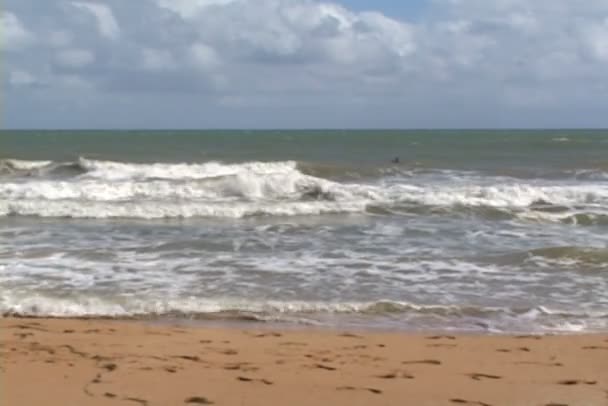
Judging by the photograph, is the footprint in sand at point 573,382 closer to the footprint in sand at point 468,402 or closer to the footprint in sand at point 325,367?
the footprint in sand at point 468,402

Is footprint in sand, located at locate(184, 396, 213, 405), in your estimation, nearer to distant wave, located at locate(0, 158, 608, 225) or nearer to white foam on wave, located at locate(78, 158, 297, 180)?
distant wave, located at locate(0, 158, 608, 225)

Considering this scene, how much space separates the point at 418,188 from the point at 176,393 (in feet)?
52.4

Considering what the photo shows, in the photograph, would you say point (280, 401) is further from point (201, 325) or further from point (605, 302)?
point (605, 302)

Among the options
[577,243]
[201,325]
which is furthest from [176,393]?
[577,243]

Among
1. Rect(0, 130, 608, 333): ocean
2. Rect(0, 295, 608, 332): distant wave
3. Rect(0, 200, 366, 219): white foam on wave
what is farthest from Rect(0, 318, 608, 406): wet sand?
Rect(0, 200, 366, 219): white foam on wave

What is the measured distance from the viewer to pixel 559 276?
373 inches

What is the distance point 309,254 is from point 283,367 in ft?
16.7

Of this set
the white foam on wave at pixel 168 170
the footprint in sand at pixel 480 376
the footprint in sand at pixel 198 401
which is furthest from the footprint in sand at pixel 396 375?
the white foam on wave at pixel 168 170

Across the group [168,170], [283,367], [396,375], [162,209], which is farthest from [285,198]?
[396,375]

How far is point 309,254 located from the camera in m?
10.8

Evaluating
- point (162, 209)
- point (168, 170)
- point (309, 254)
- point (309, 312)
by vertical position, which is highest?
point (168, 170)

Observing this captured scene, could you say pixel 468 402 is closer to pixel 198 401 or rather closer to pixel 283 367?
pixel 283 367

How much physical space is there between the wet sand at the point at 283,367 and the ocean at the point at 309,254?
0.72 metres

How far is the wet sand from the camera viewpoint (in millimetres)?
4957
